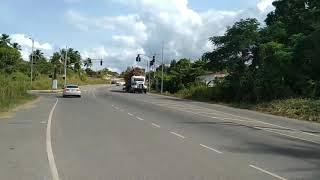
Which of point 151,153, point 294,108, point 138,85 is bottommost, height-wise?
point 151,153

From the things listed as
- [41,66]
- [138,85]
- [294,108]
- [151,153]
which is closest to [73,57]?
[41,66]

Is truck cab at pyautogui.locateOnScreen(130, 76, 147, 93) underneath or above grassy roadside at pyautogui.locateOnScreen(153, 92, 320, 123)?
above

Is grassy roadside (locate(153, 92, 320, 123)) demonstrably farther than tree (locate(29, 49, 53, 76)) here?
No

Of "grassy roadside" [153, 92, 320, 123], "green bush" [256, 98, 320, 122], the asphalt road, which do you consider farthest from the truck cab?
the asphalt road

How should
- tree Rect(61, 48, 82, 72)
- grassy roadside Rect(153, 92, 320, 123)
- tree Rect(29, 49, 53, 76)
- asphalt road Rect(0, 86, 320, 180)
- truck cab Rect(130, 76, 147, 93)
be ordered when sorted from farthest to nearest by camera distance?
tree Rect(61, 48, 82, 72) < tree Rect(29, 49, 53, 76) < truck cab Rect(130, 76, 147, 93) < grassy roadside Rect(153, 92, 320, 123) < asphalt road Rect(0, 86, 320, 180)

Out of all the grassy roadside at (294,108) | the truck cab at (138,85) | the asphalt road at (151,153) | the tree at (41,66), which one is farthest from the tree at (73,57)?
the asphalt road at (151,153)

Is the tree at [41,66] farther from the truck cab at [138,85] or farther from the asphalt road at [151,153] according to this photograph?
the asphalt road at [151,153]

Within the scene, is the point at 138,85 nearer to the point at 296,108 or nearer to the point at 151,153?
the point at 296,108

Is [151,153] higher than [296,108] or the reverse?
the reverse

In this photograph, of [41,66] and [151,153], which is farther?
[41,66]

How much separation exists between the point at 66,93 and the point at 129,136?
47.3 metres

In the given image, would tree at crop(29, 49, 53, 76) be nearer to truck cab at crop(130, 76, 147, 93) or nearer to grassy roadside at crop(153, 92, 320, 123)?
truck cab at crop(130, 76, 147, 93)

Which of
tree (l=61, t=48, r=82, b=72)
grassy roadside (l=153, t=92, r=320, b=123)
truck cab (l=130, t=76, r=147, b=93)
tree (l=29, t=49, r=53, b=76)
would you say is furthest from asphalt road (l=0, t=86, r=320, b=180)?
tree (l=61, t=48, r=82, b=72)

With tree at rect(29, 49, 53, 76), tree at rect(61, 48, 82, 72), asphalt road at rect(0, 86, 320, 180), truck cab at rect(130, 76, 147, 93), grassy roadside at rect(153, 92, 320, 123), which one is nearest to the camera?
asphalt road at rect(0, 86, 320, 180)
